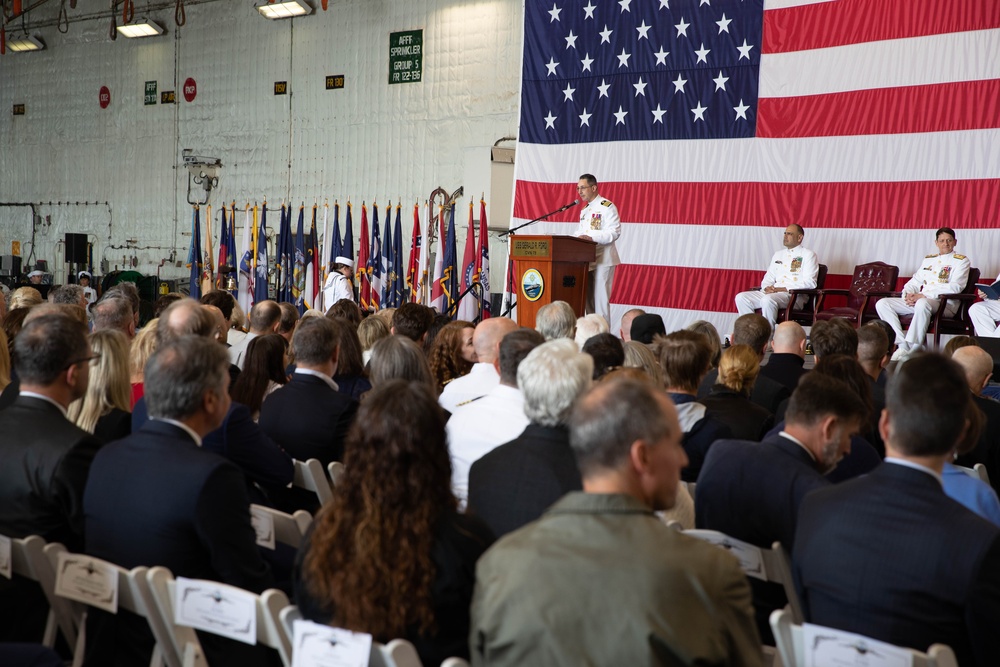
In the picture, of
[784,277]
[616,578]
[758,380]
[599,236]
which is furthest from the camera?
[784,277]

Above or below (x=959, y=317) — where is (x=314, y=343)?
above

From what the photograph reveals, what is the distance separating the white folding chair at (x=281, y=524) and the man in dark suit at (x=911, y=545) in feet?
4.04

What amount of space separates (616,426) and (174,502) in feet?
3.51

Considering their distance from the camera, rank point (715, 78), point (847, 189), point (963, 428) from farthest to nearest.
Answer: point (715, 78) < point (847, 189) < point (963, 428)

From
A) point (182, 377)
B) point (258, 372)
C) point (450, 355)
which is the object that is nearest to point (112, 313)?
point (258, 372)

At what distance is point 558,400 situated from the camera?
7.70ft

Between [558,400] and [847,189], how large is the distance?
294 inches

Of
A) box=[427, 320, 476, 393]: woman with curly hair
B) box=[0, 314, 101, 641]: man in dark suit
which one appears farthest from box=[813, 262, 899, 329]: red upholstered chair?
box=[0, 314, 101, 641]: man in dark suit

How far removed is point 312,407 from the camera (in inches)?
136

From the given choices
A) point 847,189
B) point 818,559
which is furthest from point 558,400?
point 847,189

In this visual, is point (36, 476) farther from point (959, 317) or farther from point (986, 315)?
point (959, 317)

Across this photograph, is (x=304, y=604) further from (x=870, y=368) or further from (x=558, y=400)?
(x=870, y=368)

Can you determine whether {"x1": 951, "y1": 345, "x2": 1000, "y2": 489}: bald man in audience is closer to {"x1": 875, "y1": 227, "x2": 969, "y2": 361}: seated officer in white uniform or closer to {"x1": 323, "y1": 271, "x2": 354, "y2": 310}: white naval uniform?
{"x1": 875, "y1": 227, "x2": 969, "y2": 361}: seated officer in white uniform

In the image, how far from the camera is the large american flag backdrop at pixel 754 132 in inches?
329
